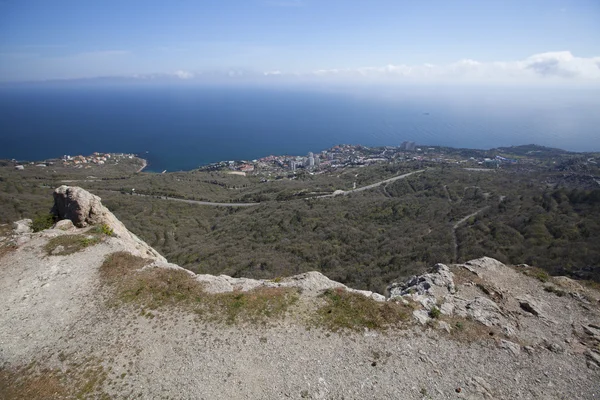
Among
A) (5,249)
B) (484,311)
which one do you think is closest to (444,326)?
(484,311)

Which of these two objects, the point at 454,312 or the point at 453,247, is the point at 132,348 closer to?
the point at 454,312

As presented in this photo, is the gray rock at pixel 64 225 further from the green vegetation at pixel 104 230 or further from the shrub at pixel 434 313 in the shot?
the shrub at pixel 434 313

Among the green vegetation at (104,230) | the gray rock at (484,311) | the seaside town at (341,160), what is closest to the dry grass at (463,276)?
the gray rock at (484,311)

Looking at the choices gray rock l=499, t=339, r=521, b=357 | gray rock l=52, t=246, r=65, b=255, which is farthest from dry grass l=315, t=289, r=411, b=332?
gray rock l=52, t=246, r=65, b=255

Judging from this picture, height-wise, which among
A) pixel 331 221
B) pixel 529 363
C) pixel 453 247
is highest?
pixel 529 363

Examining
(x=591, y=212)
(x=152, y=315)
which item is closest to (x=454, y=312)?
(x=152, y=315)

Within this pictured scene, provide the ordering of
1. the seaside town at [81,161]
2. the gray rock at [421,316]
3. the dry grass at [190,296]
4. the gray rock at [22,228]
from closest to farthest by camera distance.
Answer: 1. the gray rock at [421,316]
2. the dry grass at [190,296]
3. the gray rock at [22,228]
4. the seaside town at [81,161]
